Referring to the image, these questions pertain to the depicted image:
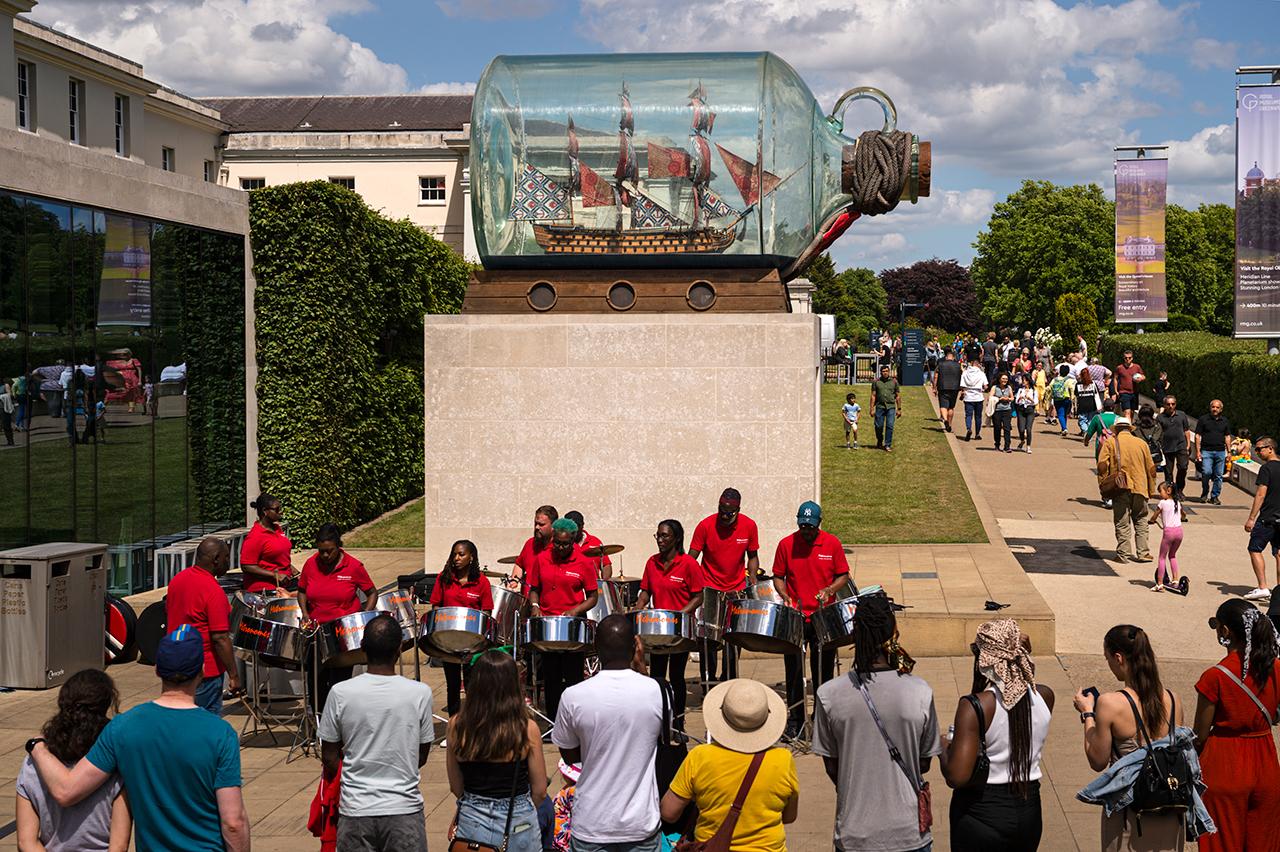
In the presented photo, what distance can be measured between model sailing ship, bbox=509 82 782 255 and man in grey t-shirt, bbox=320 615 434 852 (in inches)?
380

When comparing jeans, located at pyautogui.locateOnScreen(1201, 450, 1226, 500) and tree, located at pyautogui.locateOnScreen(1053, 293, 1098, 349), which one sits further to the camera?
tree, located at pyautogui.locateOnScreen(1053, 293, 1098, 349)

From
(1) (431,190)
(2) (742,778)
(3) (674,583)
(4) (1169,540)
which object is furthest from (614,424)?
(1) (431,190)

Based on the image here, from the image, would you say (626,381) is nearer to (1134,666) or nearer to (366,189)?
(1134,666)

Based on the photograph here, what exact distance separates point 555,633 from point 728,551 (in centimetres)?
209

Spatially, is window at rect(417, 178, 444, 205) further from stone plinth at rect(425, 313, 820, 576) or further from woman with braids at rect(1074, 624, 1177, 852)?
woman with braids at rect(1074, 624, 1177, 852)

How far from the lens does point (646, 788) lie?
19.5 ft

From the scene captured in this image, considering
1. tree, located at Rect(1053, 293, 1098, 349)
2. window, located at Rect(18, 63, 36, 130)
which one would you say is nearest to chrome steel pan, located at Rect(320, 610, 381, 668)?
window, located at Rect(18, 63, 36, 130)

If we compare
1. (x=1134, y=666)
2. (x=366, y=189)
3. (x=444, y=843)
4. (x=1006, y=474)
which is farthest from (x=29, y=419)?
(x=366, y=189)

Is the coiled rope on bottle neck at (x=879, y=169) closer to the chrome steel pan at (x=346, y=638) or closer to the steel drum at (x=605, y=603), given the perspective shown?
the steel drum at (x=605, y=603)

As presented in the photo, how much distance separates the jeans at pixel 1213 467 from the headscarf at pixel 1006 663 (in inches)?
716

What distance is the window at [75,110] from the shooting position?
48500 millimetres

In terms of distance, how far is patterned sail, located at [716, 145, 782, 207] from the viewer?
15.3 meters

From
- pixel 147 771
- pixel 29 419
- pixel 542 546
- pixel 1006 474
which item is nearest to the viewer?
pixel 147 771

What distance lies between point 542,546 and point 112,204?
8.67 metres
